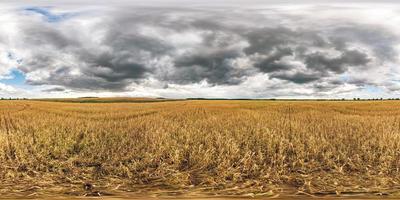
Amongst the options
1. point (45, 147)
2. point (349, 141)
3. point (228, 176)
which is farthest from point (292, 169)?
point (45, 147)

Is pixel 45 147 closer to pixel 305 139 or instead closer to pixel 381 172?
pixel 305 139

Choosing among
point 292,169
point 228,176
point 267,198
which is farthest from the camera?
point 292,169

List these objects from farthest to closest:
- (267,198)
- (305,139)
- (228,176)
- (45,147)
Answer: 1. (305,139)
2. (45,147)
3. (228,176)
4. (267,198)

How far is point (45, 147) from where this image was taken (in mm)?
10422

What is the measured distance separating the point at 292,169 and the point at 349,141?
4206mm

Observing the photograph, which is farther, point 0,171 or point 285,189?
point 0,171

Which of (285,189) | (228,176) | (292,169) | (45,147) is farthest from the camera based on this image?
(45,147)

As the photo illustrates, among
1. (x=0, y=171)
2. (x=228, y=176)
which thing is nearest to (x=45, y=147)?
(x=0, y=171)

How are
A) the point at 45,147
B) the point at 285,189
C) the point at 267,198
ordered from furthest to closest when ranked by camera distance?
1. the point at 45,147
2. the point at 285,189
3. the point at 267,198

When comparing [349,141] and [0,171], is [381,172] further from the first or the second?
[0,171]

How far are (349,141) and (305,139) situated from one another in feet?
4.14

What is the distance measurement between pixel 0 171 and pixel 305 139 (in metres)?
7.38

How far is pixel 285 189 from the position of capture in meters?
6.88

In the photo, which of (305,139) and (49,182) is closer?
(49,182)
